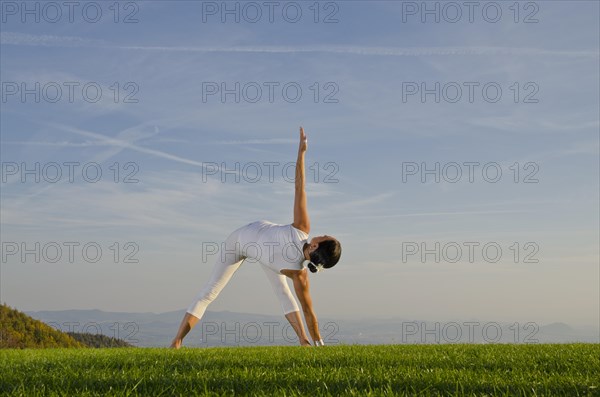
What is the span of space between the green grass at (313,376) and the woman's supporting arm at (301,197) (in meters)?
3.63

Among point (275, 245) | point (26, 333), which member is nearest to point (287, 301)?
point (275, 245)

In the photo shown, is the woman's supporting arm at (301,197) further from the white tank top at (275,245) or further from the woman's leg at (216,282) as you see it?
the woman's leg at (216,282)

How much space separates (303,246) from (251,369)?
4.75 meters

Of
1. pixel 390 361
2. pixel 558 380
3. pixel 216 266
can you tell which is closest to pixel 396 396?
pixel 558 380

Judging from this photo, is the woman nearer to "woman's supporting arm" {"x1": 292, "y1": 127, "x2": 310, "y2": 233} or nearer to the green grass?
"woman's supporting arm" {"x1": 292, "y1": 127, "x2": 310, "y2": 233}

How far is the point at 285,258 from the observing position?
10398 millimetres

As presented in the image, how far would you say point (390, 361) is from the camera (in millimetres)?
6477

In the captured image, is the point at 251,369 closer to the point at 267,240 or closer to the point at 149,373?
the point at 149,373

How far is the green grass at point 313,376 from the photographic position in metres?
4.55

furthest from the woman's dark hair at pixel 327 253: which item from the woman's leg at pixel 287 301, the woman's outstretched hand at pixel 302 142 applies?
the woman's outstretched hand at pixel 302 142

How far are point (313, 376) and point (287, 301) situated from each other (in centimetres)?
581

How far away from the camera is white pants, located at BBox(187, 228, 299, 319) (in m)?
11.0

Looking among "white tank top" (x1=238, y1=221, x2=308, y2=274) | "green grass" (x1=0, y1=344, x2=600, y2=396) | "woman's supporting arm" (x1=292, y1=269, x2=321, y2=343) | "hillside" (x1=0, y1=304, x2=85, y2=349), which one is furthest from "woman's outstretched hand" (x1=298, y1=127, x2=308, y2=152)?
"hillside" (x1=0, y1=304, x2=85, y2=349)

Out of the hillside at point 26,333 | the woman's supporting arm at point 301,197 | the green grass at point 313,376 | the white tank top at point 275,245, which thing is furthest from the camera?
the hillside at point 26,333
